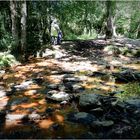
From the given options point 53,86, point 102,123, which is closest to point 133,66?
point 53,86

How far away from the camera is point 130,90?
9352mm

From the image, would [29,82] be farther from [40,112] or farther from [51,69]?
[40,112]

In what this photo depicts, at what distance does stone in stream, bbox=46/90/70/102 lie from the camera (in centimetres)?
837

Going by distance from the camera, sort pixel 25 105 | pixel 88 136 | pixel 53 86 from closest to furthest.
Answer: pixel 88 136 → pixel 25 105 → pixel 53 86

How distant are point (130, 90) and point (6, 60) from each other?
6.71 metres

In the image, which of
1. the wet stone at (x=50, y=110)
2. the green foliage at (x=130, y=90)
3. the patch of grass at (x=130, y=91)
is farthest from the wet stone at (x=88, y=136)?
the green foliage at (x=130, y=90)

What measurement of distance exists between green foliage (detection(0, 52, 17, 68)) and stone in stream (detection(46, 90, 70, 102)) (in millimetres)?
5121

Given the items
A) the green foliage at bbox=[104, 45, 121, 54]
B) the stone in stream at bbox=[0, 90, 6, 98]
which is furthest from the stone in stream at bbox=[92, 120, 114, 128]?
the green foliage at bbox=[104, 45, 121, 54]

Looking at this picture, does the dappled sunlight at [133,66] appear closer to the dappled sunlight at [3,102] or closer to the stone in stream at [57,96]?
the stone in stream at [57,96]

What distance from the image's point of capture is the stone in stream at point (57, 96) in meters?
8.37

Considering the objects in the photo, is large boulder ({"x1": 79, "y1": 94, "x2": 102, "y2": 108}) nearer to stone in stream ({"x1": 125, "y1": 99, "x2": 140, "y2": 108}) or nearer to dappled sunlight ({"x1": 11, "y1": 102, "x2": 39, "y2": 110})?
stone in stream ({"x1": 125, "y1": 99, "x2": 140, "y2": 108})

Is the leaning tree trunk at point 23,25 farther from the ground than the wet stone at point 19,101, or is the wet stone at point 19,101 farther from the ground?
the leaning tree trunk at point 23,25

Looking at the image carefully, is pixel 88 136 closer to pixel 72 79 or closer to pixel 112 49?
pixel 72 79

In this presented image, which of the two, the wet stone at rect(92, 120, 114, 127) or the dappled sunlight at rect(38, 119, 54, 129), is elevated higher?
the wet stone at rect(92, 120, 114, 127)
